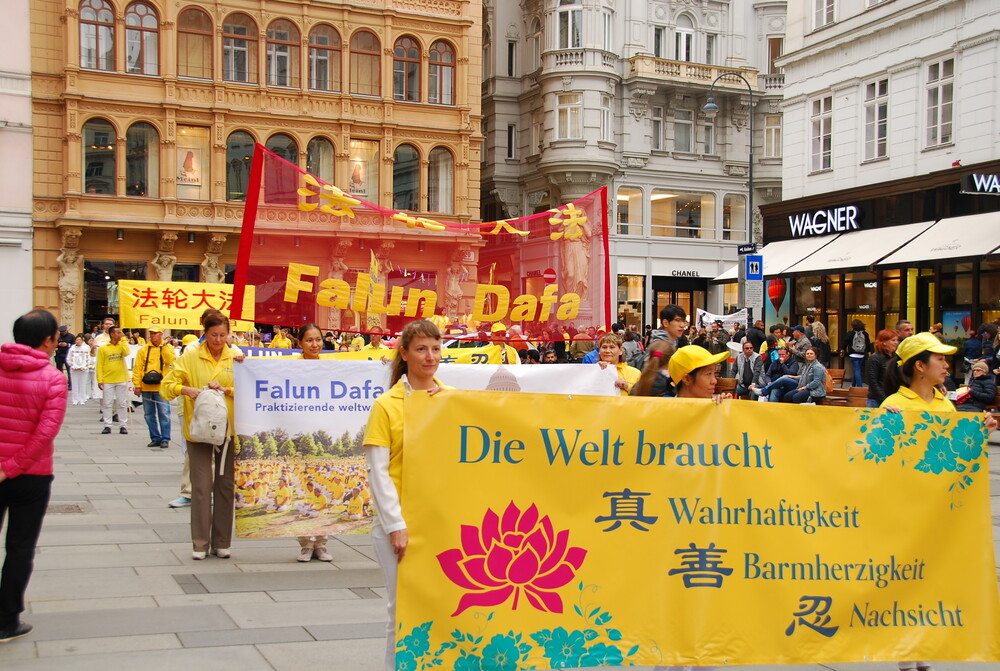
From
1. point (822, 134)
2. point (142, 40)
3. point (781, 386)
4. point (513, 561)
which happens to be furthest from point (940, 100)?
point (513, 561)

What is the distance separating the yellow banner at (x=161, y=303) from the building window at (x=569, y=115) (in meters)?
26.9

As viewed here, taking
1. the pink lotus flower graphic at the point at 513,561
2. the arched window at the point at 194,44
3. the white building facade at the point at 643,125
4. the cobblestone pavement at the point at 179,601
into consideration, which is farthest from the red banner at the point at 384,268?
the white building facade at the point at 643,125

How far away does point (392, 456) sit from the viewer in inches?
180

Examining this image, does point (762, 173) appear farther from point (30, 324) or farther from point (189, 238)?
point (30, 324)

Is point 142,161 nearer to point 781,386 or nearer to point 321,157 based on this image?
point 321,157

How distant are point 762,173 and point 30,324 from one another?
148ft

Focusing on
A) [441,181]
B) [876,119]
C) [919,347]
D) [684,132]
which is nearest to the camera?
[919,347]

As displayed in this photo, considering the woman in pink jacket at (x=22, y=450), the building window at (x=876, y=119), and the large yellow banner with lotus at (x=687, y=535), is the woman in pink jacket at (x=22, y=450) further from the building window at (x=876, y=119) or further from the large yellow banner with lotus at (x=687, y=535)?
the building window at (x=876, y=119)

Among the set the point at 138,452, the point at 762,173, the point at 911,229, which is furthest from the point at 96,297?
the point at 762,173

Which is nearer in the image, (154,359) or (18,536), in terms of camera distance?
(18,536)

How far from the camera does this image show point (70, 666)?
5395mm

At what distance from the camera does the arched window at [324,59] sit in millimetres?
38344

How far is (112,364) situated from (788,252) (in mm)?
20654

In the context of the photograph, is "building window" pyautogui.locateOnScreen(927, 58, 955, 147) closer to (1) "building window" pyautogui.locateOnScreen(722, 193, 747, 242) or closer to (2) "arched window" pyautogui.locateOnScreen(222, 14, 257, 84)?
(1) "building window" pyautogui.locateOnScreen(722, 193, 747, 242)
